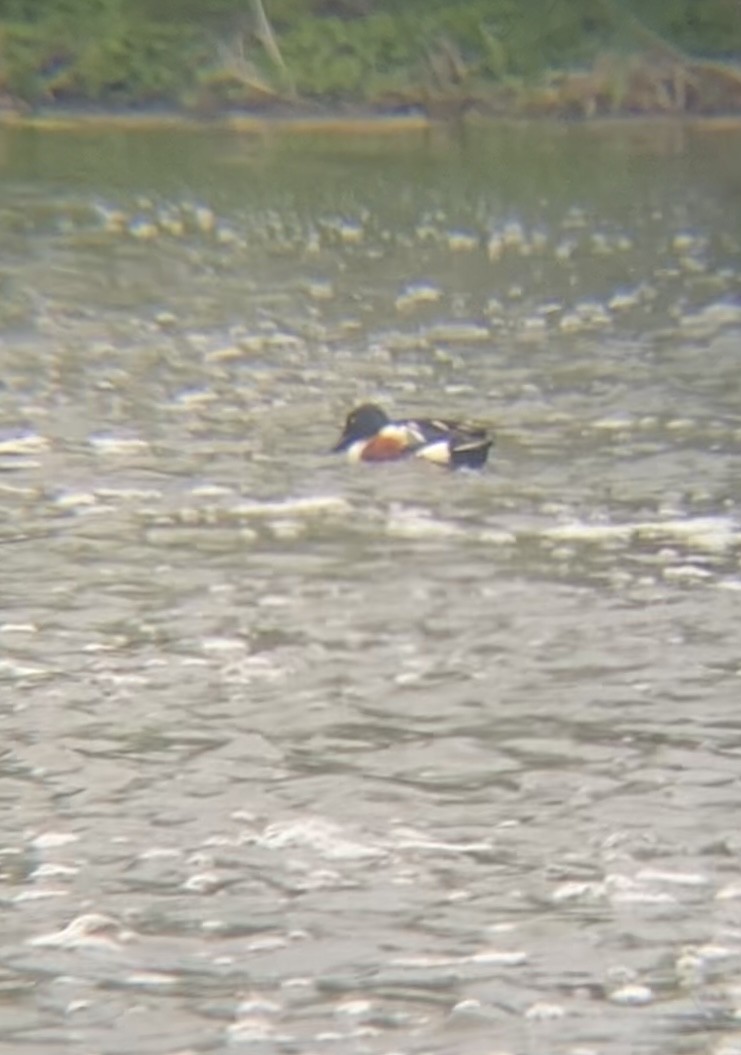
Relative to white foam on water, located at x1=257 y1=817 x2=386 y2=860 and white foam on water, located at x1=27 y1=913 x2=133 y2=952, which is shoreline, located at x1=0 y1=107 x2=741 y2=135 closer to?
white foam on water, located at x1=257 y1=817 x2=386 y2=860

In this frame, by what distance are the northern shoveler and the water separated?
0.34 feet

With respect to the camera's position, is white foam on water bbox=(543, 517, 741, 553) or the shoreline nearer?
white foam on water bbox=(543, 517, 741, 553)

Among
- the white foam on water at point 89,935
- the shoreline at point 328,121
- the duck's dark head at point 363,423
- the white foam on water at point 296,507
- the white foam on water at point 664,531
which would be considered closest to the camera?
the white foam on water at point 89,935

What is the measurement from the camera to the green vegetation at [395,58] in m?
38.8

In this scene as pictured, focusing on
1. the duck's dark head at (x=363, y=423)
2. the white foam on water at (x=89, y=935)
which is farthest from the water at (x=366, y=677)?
the duck's dark head at (x=363, y=423)

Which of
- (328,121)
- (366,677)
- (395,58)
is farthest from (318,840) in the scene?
(395,58)

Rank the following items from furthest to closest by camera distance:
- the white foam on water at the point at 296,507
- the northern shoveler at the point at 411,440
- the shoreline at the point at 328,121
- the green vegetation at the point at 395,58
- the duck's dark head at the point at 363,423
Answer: the green vegetation at the point at 395,58 < the shoreline at the point at 328,121 < the duck's dark head at the point at 363,423 < the northern shoveler at the point at 411,440 < the white foam on water at the point at 296,507

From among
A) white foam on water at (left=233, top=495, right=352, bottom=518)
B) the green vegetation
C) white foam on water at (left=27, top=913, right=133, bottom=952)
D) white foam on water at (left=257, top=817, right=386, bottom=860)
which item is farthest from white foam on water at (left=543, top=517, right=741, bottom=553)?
the green vegetation

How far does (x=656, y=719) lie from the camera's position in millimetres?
9484

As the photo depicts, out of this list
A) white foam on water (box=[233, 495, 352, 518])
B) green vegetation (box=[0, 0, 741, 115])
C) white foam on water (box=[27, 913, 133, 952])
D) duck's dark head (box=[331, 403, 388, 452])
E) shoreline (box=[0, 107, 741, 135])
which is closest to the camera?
white foam on water (box=[27, 913, 133, 952])

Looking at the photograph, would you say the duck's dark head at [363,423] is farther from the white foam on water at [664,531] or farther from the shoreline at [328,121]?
the shoreline at [328,121]

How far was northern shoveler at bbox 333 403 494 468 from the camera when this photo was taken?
13626mm

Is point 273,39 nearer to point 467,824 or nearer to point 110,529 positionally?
point 110,529

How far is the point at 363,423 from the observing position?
14.1 metres
